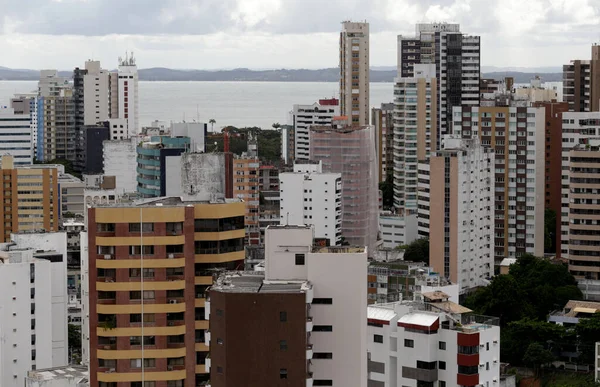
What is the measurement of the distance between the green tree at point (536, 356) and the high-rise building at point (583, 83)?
26827 mm

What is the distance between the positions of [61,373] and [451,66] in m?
33.5

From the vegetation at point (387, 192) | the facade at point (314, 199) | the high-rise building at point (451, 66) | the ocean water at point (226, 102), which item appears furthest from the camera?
the ocean water at point (226, 102)

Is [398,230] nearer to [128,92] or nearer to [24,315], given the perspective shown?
[24,315]

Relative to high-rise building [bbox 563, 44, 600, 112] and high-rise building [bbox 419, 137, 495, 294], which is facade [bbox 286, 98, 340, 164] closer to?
high-rise building [bbox 563, 44, 600, 112]

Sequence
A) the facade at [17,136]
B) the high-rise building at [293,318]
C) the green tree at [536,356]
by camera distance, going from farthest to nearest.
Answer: the facade at [17,136] < the green tree at [536,356] < the high-rise building at [293,318]

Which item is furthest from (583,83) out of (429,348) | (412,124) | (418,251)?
(429,348)

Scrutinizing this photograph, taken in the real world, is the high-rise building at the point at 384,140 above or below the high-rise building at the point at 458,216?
above

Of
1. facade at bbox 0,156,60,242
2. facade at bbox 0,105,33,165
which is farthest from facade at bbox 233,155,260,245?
facade at bbox 0,105,33,165

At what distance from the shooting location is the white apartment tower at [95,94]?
249ft

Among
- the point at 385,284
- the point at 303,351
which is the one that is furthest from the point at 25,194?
the point at 303,351

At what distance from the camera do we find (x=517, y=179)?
43.3 metres

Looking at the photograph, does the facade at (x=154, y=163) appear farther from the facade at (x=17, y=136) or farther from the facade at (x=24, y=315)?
the facade at (x=17, y=136)

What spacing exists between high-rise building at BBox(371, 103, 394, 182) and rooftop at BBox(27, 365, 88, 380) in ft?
117

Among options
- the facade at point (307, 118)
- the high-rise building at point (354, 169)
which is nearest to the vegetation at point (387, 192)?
the high-rise building at point (354, 169)
